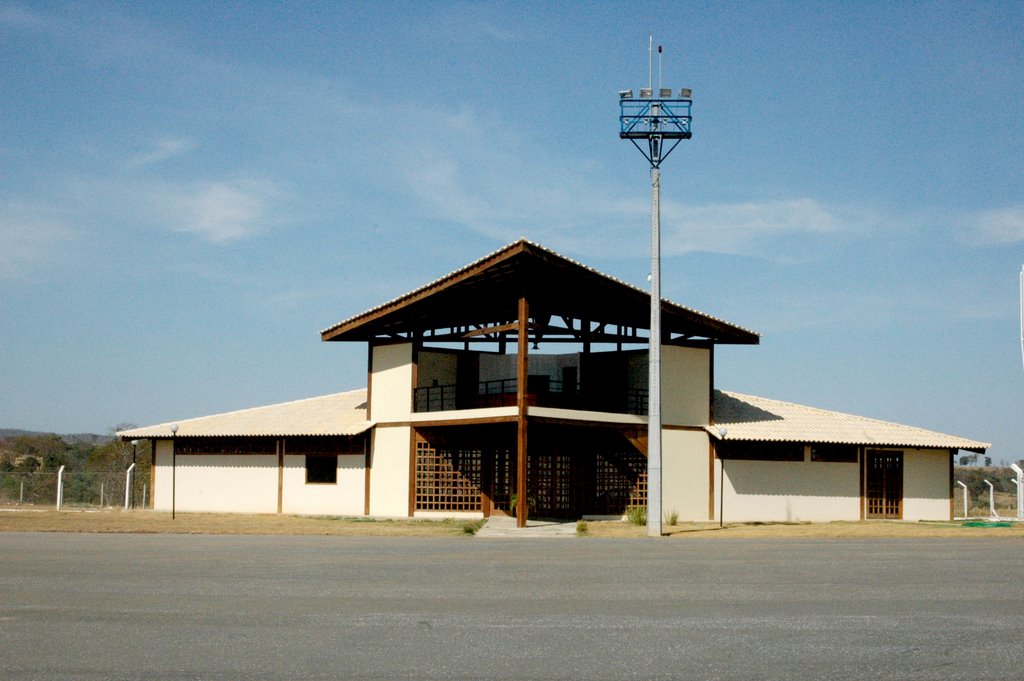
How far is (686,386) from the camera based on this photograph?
121 feet

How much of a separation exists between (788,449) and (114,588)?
28.3 m

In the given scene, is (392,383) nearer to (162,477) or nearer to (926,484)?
(162,477)

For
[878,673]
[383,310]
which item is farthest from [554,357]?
[878,673]

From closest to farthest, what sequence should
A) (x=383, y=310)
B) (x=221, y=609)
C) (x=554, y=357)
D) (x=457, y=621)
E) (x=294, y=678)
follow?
(x=294, y=678) → (x=457, y=621) → (x=221, y=609) → (x=383, y=310) → (x=554, y=357)

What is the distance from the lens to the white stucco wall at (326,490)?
3719 centimetres

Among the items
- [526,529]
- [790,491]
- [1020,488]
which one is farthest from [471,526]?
[1020,488]

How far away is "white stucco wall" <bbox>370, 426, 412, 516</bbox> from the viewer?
36.1 m

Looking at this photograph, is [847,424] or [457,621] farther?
[847,424]

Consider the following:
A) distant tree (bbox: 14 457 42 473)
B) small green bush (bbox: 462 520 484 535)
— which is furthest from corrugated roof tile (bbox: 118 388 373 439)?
distant tree (bbox: 14 457 42 473)

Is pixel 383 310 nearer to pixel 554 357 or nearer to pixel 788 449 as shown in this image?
pixel 554 357

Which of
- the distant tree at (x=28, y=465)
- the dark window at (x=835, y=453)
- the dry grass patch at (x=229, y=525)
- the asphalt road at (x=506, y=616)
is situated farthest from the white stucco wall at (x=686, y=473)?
the distant tree at (x=28, y=465)

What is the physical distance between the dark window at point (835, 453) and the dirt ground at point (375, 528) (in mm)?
4707

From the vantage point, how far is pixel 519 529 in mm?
30500

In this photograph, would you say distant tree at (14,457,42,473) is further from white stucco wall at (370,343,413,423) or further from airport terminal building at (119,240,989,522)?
white stucco wall at (370,343,413,423)
